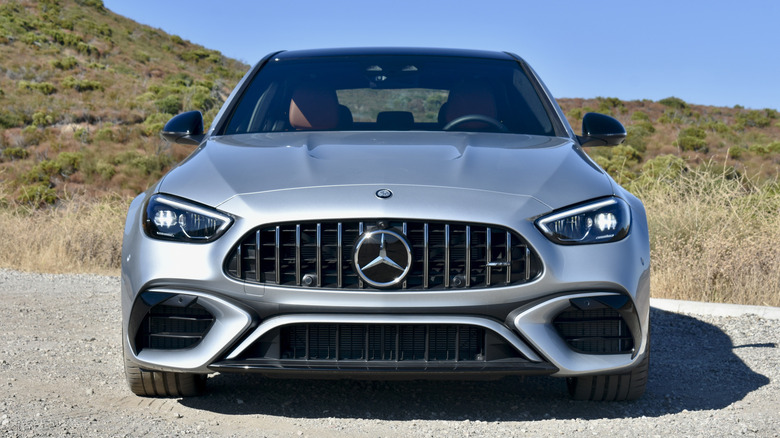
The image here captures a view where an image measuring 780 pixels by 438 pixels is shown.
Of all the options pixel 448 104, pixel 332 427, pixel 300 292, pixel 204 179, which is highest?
pixel 448 104

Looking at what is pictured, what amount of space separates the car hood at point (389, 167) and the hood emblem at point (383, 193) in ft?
0.11

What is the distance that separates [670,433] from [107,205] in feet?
34.4

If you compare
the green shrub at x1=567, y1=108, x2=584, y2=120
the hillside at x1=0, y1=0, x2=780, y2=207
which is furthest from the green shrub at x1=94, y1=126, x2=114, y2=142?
the green shrub at x1=567, y1=108, x2=584, y2=120

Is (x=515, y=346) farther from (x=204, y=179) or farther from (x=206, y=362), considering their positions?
(x=204, y=179)

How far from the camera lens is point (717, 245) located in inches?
309

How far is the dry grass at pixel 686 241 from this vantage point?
7.62 meters

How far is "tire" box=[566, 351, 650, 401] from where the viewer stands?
3.56m

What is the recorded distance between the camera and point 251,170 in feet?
11.4

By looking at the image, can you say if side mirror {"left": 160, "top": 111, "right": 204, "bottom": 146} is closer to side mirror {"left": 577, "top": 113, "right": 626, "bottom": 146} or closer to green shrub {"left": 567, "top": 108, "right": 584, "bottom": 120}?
side mirror {"left": 577, "top": 113, "right": 626, "bottom": 146}

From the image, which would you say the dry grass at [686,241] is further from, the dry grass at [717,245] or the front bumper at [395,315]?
the front bumper at [395,315]

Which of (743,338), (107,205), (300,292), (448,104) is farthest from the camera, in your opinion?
(107,205)

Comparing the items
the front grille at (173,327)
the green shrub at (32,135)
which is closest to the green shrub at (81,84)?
the green shrub at (32,135)

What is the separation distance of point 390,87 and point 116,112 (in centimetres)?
3054


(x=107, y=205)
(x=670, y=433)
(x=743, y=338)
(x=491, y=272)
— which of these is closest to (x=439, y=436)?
(x=491, y=272)
